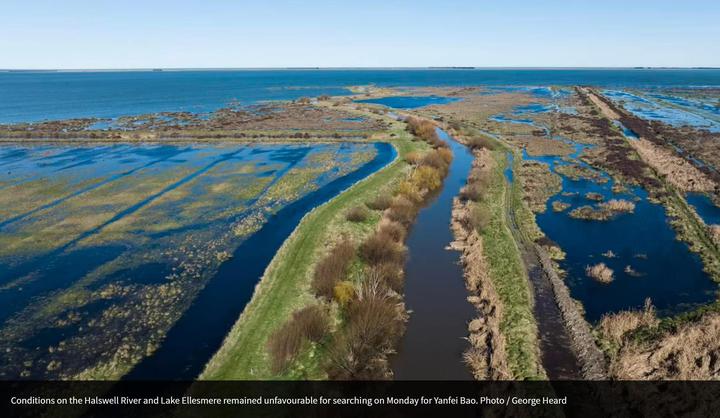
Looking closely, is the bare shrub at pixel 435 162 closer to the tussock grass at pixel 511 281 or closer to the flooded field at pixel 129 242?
the flooded field at pixel 129 242

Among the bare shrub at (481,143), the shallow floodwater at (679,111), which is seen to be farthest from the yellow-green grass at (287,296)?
the shallow floodwater at (679,111)

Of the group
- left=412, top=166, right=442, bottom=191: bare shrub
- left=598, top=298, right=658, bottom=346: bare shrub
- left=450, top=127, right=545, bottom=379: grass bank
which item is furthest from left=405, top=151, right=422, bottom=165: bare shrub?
left=598, top=298, right=658, bottom=346: bare shrub

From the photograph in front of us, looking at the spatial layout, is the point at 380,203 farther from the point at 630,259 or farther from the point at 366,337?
the point at 630,259

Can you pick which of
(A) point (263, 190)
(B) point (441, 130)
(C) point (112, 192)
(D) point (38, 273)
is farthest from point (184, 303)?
(B) point (441, 130)

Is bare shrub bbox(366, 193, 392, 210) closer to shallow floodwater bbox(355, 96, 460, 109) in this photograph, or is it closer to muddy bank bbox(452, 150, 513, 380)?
muddy bank bbox(452, 150, 513, 380)

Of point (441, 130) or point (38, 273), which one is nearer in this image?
point (38, 273)

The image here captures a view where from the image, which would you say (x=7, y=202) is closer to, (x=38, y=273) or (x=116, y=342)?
(x=38, y=273)
